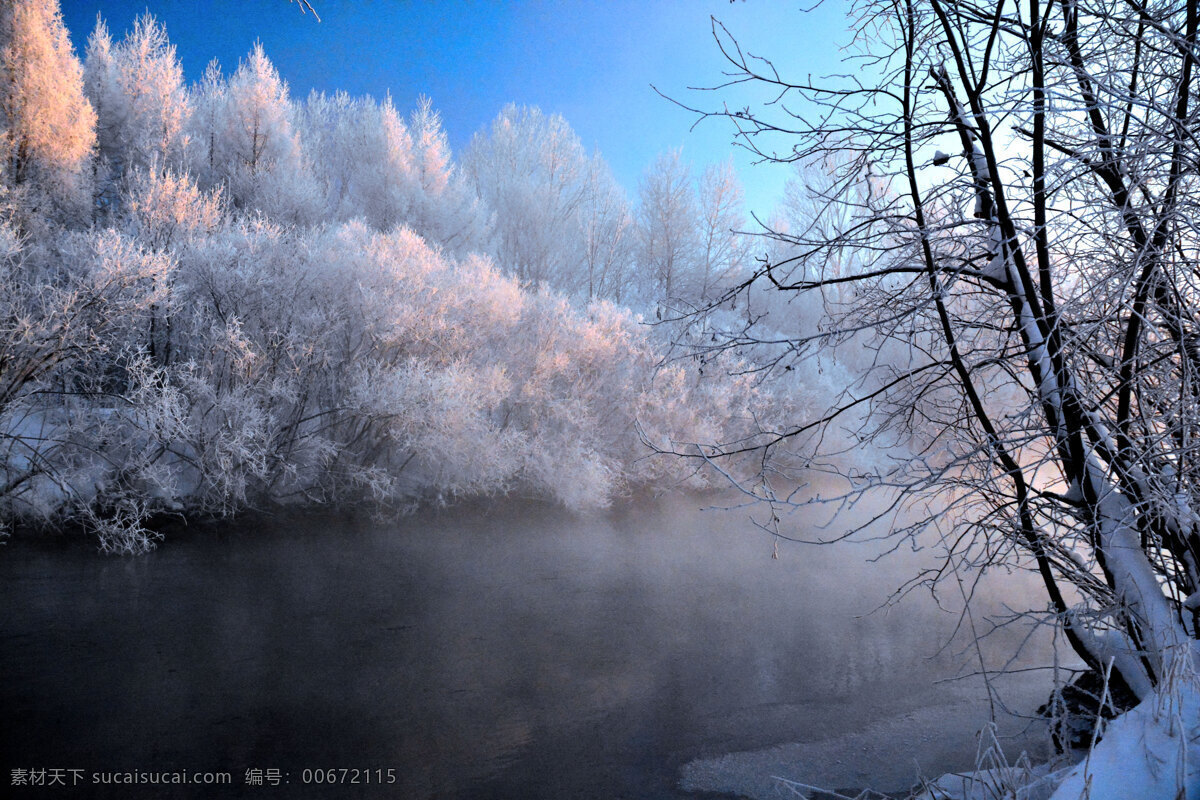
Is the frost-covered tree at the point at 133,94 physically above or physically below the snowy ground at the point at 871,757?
above

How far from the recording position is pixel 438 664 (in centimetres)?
668

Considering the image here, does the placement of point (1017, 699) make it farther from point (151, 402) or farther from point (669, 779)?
point (151, 402)

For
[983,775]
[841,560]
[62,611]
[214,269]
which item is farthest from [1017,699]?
[214,269]

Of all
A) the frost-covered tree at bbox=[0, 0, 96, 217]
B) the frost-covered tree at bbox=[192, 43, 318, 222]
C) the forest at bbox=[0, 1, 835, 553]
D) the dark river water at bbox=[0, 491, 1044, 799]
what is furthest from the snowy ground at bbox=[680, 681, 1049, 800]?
the frost-covered tree at bbox=[192, 43, 318, 222]

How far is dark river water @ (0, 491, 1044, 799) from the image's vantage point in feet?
16.6

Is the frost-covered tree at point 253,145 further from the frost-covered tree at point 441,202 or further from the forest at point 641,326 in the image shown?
the frost-covered tree at point 441,202

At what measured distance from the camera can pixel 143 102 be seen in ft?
56.6

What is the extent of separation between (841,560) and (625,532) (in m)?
3.59

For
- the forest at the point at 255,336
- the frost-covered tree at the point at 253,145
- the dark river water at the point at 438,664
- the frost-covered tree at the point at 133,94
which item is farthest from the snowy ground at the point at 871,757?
the frost-covered tree at the point at 133,94

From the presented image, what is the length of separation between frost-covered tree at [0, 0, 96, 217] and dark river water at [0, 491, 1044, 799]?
8816mm

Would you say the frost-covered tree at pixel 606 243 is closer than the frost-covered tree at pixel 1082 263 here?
No

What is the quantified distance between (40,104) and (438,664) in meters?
14.5

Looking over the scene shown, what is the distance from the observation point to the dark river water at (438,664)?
5047mm

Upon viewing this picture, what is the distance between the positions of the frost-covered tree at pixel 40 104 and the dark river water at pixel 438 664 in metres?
8.82
